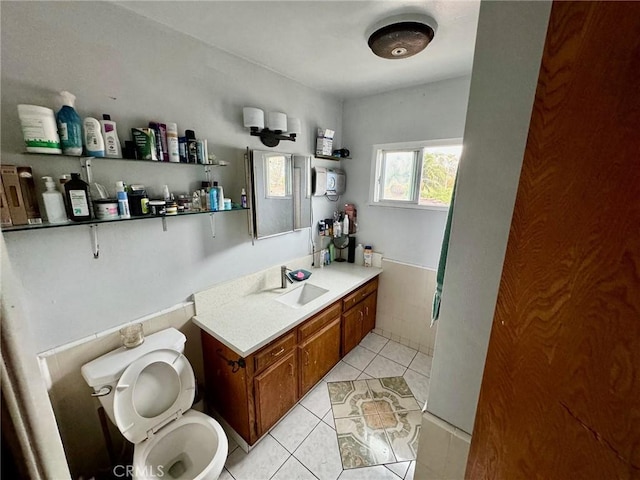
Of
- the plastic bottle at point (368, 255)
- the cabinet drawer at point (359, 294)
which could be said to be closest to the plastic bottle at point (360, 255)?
the plastic bottle at point (368, 255)

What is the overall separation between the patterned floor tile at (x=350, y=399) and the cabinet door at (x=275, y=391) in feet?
1.14

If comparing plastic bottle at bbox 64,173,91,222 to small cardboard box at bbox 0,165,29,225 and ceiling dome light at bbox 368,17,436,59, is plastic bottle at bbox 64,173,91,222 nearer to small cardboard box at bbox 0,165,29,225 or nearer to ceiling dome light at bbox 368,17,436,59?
small cardboard box at bbox 0,165,29,225

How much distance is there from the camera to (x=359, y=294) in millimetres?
2295

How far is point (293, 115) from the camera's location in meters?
2.06

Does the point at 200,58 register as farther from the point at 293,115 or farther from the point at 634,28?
the point at 634,28

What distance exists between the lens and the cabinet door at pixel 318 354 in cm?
178

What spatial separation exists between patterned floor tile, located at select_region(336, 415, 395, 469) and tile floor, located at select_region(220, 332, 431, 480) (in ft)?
0.10

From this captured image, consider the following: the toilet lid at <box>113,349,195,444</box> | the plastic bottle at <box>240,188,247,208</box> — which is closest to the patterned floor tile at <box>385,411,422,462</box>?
the toilet lid at <box>113,349,195,444</box>

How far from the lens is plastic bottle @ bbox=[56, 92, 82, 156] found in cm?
100

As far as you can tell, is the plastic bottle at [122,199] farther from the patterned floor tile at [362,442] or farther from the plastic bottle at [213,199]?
the patterned floor tile at [362,442]

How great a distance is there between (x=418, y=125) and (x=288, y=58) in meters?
1.23

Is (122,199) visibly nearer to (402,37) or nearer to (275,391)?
(275,391)

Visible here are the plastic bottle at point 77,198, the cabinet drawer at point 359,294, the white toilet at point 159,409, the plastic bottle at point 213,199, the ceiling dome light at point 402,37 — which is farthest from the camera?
the cabinet drawer at point 359,294

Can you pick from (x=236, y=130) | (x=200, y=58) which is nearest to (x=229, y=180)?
(x=236, y=130)
